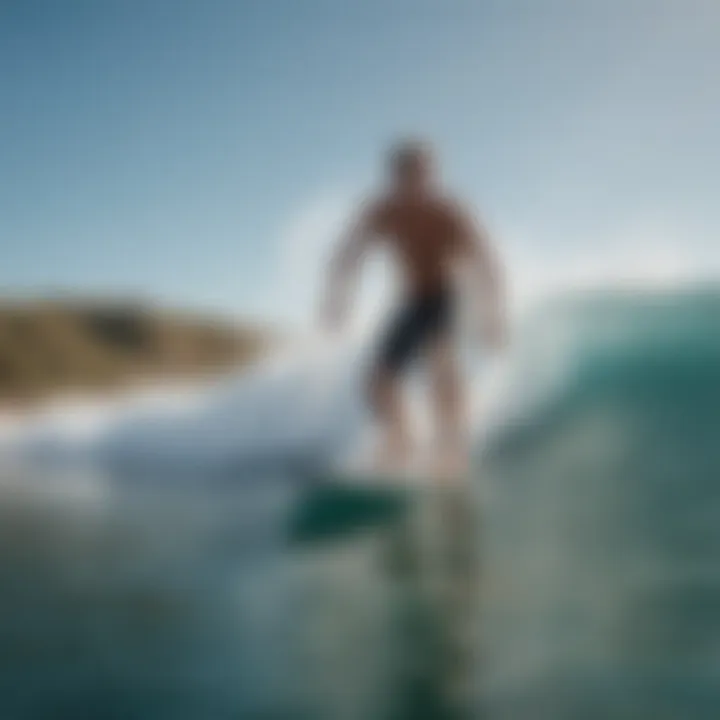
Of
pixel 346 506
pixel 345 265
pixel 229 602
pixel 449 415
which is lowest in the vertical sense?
pixel 229 602

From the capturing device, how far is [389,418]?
1.78 metres

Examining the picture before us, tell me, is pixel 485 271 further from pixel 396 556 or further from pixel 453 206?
pixel 396 556

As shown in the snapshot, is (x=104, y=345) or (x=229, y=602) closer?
(x=229, y=602)

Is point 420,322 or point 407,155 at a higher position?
point 407,155

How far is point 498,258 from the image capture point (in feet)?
5.73

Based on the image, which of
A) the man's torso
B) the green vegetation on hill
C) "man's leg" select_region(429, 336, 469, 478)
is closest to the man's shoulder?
the man's torso

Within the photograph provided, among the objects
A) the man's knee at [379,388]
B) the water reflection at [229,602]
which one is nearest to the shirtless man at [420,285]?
the man's knee at [379,388]

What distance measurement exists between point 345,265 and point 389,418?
0.28m

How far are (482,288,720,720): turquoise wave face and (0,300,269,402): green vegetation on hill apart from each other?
525 millimetres

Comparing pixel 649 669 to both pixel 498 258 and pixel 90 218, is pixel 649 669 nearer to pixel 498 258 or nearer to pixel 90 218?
pixel 498 258

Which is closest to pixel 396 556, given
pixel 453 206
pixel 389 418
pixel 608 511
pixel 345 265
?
pixel 389 418

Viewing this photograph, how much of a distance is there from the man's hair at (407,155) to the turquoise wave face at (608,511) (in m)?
0.35

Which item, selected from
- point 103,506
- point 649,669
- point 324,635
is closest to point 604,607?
point 649,669

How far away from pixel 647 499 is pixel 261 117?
38.0 inches
